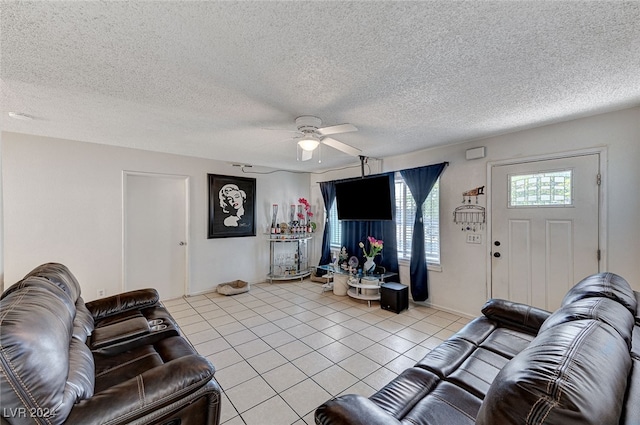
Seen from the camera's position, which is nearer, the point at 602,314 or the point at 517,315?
the point at 602,314

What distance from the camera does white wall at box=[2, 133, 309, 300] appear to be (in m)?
3.16

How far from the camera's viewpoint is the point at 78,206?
11.6 feet

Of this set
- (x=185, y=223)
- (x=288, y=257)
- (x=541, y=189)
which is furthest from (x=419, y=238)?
(x=185, y=223)

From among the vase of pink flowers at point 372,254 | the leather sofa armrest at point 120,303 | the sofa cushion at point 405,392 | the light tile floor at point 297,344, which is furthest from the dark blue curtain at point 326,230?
the sofa cushion at point 405,392

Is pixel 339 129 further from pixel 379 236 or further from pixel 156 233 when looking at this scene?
pixel 156 233

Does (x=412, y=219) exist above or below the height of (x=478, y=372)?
above

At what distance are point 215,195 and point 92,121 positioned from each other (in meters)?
2.14

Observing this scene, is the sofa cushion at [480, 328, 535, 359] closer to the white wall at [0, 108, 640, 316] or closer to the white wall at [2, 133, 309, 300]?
the white wall at [0, 108, 640, 316]

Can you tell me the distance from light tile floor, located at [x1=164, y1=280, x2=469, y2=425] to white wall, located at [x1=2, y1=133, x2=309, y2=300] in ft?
3.54

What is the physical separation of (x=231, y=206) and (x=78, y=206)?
7.04 ft

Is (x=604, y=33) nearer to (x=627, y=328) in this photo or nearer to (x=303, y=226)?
(x=627, y=328)

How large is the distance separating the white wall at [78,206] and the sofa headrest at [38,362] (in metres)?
2.67

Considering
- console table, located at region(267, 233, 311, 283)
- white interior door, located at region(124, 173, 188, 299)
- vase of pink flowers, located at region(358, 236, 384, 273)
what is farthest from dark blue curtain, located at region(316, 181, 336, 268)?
white interior door, located at region(124, 173, 188, 299)

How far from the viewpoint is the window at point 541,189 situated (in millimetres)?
2826
